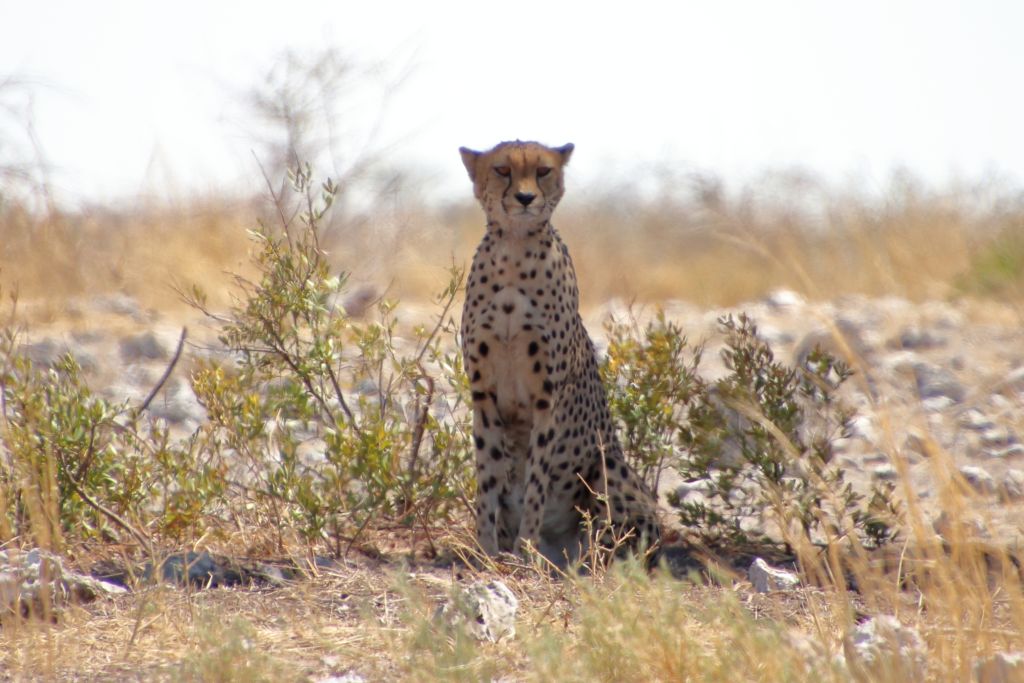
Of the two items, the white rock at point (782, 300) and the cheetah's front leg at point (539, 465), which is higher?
the white rock at point (782, 300)

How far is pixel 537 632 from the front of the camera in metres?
3.36

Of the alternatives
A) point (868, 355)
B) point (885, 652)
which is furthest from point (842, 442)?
point (885, 652)

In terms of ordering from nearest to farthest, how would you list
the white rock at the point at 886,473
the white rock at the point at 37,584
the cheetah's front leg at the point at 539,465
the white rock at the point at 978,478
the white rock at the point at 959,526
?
the white rock at the point at 959,526, the white rock at the point at 37,584, the cheetah's front leg at the point at 539,465, the white rock at the point at 978,478, the white rock at the point at 886,473

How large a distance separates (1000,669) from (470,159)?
2.86 metres

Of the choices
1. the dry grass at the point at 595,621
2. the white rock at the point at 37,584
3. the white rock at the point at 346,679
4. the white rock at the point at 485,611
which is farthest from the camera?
the white rock at the point at 37,584

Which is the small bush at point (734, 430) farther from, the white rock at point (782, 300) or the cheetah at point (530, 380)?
the white rock at point (782, 300)

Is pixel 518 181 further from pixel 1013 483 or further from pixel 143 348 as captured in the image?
pixel 143 348

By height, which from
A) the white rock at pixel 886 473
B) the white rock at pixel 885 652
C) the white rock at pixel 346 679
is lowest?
the white rock at pixel 346 679

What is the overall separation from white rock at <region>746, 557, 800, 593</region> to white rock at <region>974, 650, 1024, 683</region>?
1378 millimetres

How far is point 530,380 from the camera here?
187 inches

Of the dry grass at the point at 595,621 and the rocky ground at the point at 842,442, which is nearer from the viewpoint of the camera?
the dry grass at the point at 595,621

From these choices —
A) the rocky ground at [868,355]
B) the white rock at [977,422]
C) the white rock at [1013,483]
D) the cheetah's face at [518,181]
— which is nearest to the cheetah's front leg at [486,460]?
the cheetah's face at [518,181]

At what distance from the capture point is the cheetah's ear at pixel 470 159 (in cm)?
482

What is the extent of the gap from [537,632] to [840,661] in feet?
2.82
